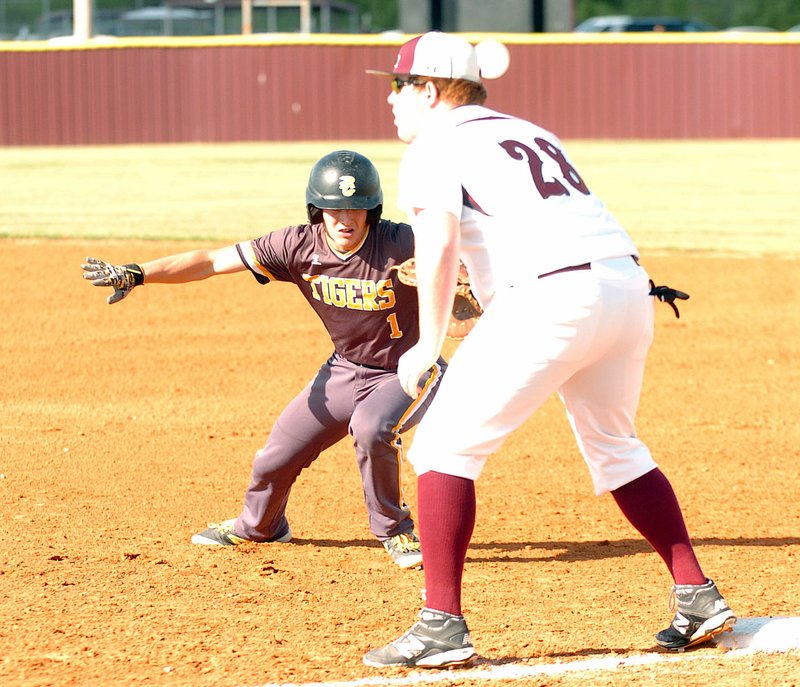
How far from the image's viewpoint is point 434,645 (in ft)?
11.4

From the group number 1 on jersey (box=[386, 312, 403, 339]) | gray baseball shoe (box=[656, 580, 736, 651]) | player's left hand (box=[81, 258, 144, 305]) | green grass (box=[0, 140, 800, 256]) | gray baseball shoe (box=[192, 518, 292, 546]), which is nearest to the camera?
gray baseball shoe (box=[656, 580, 736, 651])

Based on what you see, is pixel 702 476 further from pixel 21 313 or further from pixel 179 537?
pixel 21 313

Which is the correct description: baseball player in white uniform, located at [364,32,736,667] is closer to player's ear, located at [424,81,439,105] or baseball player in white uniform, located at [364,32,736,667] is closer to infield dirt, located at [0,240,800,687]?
player's ear, located at [424,81,439,105]

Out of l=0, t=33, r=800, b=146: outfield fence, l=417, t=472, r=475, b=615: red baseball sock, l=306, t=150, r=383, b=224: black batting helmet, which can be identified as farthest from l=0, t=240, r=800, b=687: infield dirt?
l=0, t=33, r=800, b=146: outfield fence

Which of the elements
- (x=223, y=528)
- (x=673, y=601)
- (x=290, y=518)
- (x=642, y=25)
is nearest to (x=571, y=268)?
(x=673, y=601)

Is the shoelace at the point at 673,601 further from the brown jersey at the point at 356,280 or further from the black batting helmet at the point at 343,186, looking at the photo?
the black batting helmet at the point at 343,186

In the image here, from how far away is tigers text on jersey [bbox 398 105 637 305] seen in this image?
132 inches

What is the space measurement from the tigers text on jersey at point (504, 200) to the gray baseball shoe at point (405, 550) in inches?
61.8

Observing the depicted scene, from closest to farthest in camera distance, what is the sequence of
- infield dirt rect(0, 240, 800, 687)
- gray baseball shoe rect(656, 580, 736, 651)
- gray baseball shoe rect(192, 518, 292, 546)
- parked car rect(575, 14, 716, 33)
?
gray baseball shoe rect(656, 580, 736, 651) → infield dirt rect(0, 240, 800, 687) → gray baseball shoe rect(192, 518, 292, 546) → parked car rect(575, 14, 716, 33)

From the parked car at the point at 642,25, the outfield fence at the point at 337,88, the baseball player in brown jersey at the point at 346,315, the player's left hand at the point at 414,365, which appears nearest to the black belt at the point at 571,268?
the player's left hand at the point at 414,365

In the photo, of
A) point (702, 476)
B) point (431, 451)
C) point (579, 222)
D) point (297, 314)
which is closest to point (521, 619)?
point (431, 451)

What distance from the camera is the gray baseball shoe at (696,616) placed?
A: 11.9ft

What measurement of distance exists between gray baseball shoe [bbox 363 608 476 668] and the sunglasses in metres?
1.49

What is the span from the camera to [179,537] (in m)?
5.04
